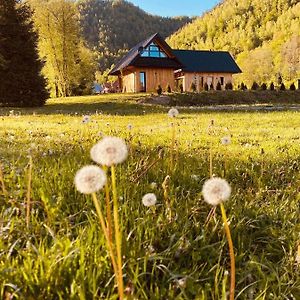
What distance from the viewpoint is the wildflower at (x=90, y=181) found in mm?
1438

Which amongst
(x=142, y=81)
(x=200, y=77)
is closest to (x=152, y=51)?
(x=142, y=81)

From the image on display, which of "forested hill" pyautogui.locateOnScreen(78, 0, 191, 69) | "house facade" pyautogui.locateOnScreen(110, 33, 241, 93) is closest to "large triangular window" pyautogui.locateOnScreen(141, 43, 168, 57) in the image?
"house facade" pyautogui.locateOnScreen(110, 33, 241, 93)

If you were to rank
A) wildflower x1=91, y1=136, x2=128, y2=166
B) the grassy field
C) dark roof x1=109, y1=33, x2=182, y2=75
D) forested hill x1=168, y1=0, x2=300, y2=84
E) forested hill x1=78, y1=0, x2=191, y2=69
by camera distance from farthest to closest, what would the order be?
forested hill x1=78, y1=0, x2=191, y2=69, forested hill x1=168, y1=0, x2=300, y2=84, dark roof x1=109, y1=33, x2=182, y2=75, the grassy field, wildflower x1=91, y1=136, x2=128, y2=166

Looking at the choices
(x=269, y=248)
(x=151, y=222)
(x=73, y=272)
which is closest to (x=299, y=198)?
(x=269, y=248)

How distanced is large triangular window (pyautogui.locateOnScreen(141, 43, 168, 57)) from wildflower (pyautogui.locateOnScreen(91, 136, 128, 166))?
43295mm

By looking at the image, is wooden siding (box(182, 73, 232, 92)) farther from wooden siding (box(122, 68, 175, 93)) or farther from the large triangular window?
the large triangular window


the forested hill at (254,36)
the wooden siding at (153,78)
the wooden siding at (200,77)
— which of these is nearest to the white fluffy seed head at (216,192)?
the wooden siding at (153,78)

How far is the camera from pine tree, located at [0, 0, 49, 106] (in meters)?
28.2

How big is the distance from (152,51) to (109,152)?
144 feet

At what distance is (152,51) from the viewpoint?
43.9 metres

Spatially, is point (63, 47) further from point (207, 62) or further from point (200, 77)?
point (207, 62)

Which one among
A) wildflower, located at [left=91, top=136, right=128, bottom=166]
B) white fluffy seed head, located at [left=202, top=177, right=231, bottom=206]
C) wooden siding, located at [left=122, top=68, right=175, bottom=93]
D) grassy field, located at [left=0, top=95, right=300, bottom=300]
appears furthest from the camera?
wooden siding, located at [left=122, top=68, right=175, bottom=93]

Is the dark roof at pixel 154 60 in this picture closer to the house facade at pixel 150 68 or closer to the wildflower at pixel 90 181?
the house facade at pixel 150 68

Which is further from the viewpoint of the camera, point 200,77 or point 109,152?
point 200,77
